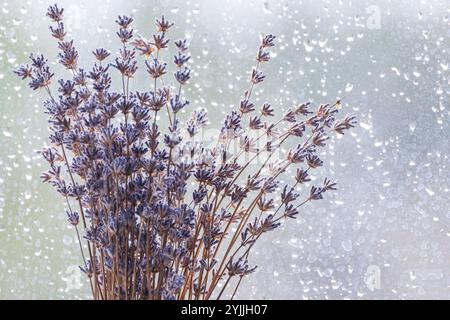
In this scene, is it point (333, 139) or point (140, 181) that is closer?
point (140, 181)

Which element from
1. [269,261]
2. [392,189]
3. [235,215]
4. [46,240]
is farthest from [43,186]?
[392,189]

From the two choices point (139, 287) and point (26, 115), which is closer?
point (139, 287)

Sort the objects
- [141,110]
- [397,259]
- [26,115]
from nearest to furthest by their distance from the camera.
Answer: [141,110] < [397,259] < [26,115]

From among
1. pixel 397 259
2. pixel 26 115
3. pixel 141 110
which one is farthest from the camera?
pixel 26 115

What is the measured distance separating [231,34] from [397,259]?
1.88 feet

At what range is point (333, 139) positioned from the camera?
1354mm

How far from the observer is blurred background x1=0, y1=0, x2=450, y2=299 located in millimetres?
1326

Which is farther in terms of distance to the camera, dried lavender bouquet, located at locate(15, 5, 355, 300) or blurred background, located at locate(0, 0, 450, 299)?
blurred background, located at locate(0, 0, 450, 299)

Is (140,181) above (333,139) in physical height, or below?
below

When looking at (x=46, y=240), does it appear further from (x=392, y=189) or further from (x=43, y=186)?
(x=392, y=189)

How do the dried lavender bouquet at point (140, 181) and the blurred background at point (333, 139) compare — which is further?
the blurred background at point (333, 139)

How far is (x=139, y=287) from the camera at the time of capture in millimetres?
862

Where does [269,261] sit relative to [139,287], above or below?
above

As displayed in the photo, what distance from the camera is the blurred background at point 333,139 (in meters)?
1.33
